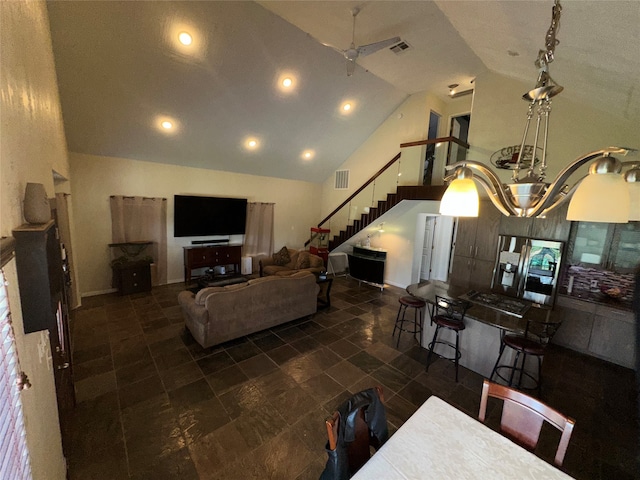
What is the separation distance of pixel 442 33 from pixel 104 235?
683 centimetres

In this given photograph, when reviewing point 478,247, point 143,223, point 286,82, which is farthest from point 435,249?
point 143,223

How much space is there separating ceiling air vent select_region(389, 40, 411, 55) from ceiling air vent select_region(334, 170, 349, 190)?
3691 mm

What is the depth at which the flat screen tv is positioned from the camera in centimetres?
571

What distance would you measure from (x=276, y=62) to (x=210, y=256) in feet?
14.3

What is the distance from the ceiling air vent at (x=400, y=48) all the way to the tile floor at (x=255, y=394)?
4.47 meters

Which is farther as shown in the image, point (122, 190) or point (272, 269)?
point (272, 269)

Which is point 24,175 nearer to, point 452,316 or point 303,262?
point 452,316

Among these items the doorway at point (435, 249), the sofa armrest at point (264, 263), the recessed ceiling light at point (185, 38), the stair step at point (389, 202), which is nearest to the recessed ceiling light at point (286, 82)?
the recessed ceiling light at point (185, 38)

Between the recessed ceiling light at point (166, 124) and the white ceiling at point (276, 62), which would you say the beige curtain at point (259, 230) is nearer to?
the white ceiling at point (276, 62)

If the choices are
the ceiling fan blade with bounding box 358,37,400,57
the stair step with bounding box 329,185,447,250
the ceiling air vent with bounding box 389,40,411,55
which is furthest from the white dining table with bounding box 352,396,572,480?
the ceiling air vent with bounding box 389,40,411,55

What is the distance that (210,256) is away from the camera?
612 centimetres

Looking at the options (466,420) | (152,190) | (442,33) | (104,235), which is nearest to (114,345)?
(104,235)

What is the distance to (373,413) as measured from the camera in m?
1.38

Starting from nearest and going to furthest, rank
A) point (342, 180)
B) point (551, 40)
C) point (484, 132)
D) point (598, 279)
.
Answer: point (551, 40)
point (598, 279)
point (484, 132)
point (342, 180)
